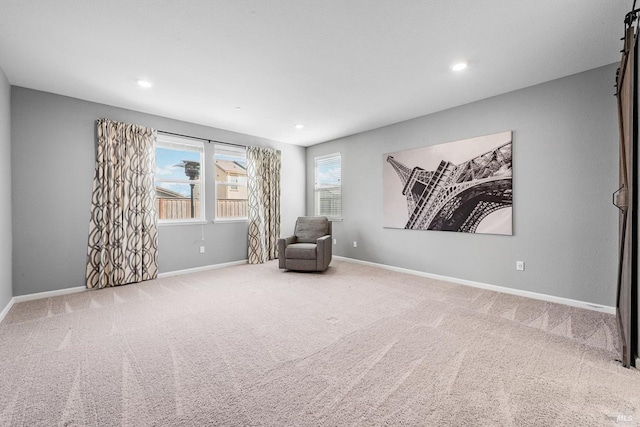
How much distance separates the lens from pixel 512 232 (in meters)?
3.47

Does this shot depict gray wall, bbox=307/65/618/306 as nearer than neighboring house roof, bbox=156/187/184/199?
Yes

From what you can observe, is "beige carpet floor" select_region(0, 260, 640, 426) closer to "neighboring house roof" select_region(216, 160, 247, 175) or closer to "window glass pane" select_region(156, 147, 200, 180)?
"window glass pane" select_region(156, 147, 200, 180)

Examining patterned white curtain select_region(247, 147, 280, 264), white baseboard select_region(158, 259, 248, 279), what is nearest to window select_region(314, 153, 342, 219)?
patterned white curtain select_region(247, 147, 280, 264)

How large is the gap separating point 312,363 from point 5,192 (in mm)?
3877

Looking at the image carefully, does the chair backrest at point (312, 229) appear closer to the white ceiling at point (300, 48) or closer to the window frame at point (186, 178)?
the window frame at point (186, 178)

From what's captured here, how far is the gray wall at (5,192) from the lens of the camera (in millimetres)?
2877

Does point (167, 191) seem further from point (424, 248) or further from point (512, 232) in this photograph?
point (512, 232)

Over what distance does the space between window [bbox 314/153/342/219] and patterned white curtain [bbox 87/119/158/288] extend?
331cm

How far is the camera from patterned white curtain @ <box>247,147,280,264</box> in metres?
5.47

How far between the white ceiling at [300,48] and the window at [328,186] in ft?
6.93

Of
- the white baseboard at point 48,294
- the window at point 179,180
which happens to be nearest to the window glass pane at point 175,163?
the window at point 179,180

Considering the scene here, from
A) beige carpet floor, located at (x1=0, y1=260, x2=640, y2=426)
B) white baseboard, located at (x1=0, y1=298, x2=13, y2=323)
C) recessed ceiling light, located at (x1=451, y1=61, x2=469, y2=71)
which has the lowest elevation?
beige carpet floor, located at (x1=0, y1=260, x2=640, y2=426)

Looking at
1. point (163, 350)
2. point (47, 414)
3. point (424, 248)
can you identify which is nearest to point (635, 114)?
point (424, 248)

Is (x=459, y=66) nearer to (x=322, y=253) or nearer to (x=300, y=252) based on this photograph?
(x=322, y=253)
